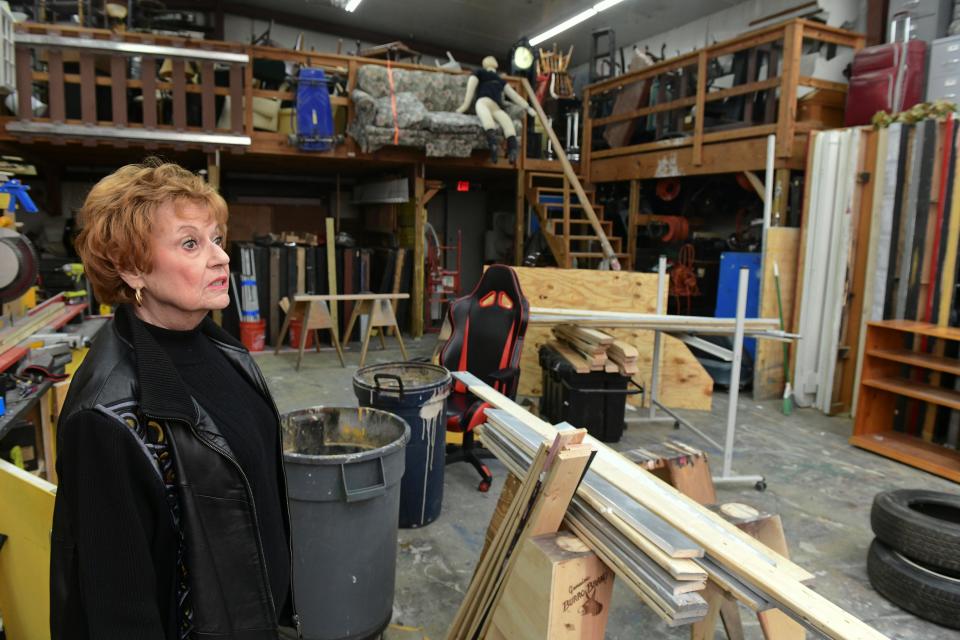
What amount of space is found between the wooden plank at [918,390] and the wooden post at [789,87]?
253cm

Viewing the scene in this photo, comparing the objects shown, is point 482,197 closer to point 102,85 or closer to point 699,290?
point 699,290

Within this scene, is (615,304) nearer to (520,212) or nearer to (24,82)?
(520,212)

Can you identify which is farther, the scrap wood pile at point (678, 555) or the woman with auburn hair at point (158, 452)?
the scrap wood pile at point (678, 555)

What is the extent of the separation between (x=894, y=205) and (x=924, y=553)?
353cm

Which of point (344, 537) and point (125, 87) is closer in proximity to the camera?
point (344, 537)

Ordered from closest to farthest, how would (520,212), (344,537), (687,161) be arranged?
(344,537), (687,161), (520,212)

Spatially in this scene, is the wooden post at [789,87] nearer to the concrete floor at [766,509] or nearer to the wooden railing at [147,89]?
the concrete floor at [766,509]

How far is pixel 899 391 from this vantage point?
14.9 feet

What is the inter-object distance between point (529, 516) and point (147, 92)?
6.60 m

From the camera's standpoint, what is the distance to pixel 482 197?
39.5ft

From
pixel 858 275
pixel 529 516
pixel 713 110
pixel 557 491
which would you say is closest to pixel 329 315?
pixel 713 110

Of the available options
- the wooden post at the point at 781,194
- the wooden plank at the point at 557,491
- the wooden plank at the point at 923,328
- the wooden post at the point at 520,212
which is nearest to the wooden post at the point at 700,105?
the wooden post at the point at 781,194

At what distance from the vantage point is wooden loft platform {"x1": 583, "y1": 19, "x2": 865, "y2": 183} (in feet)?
20.5

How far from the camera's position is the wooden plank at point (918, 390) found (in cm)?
431
